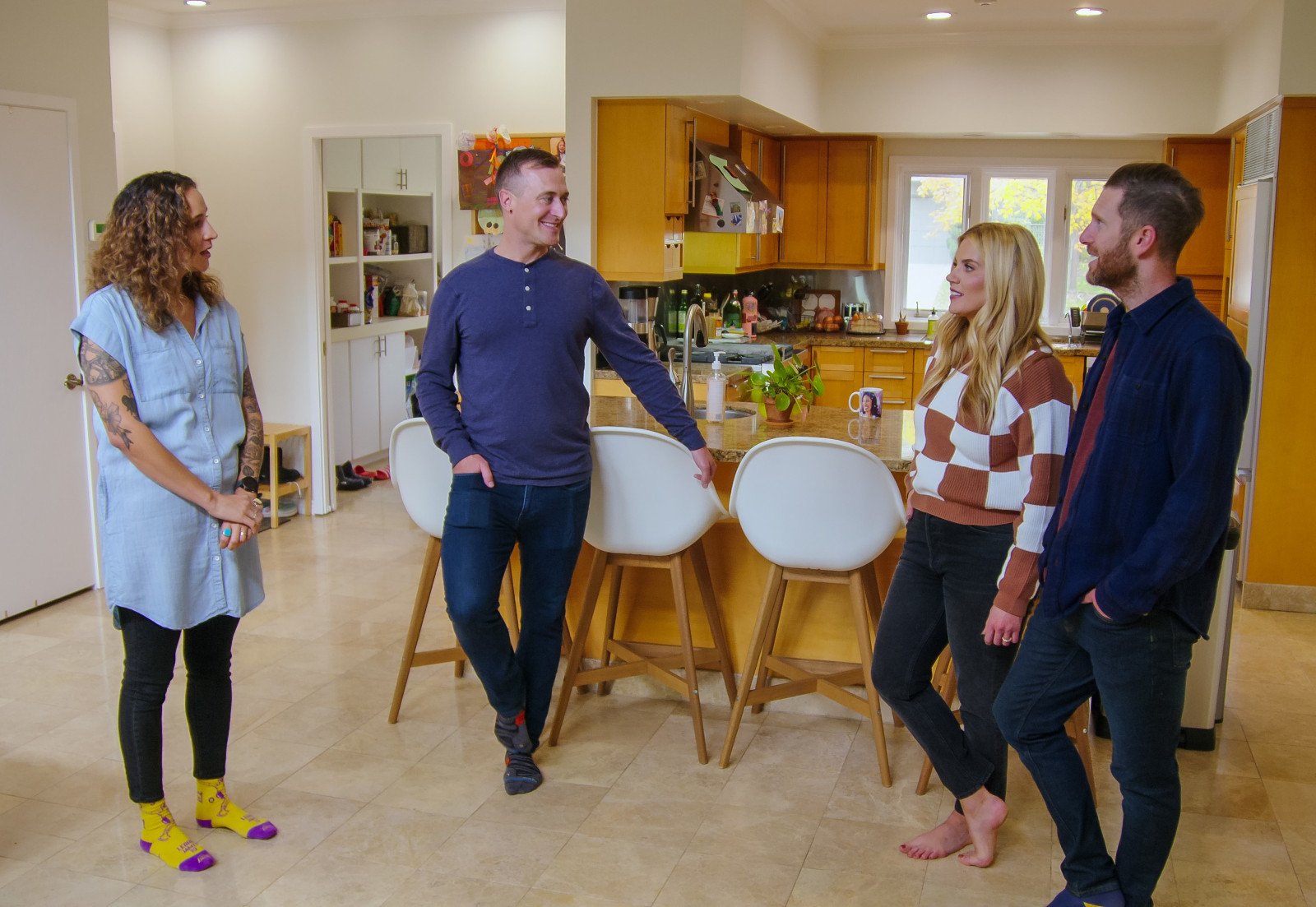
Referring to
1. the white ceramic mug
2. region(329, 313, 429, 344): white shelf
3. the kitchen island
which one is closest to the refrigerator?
the kitchen island

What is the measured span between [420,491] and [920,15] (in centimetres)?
408

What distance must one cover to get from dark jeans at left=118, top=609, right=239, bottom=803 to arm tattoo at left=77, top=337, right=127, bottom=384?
1.68 ft

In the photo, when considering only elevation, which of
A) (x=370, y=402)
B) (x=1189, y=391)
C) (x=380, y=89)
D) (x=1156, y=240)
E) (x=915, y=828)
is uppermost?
(x=380, y=89)

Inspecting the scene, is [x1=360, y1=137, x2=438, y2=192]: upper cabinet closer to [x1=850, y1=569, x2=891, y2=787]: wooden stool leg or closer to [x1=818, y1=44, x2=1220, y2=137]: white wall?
[x1=818, y1=44, x2=1220, y2=137]: white wall

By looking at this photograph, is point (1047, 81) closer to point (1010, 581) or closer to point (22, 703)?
point (1010, 581)

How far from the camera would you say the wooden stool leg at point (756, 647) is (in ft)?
10.8

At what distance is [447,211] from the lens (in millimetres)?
6305

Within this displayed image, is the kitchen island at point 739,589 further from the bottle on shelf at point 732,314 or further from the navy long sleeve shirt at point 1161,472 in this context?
the bottle on shelf at point 732,314

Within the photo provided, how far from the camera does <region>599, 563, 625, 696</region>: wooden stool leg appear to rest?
3.72 metres

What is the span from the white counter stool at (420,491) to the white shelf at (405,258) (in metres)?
3.90

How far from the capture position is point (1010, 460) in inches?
98.3

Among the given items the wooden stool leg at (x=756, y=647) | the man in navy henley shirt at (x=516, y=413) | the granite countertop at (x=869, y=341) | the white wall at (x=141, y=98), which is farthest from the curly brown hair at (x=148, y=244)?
the granite countertop at (x=869, y=341)

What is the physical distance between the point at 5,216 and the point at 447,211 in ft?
7.39

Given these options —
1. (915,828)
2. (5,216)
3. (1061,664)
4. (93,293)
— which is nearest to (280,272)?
(5,216)
